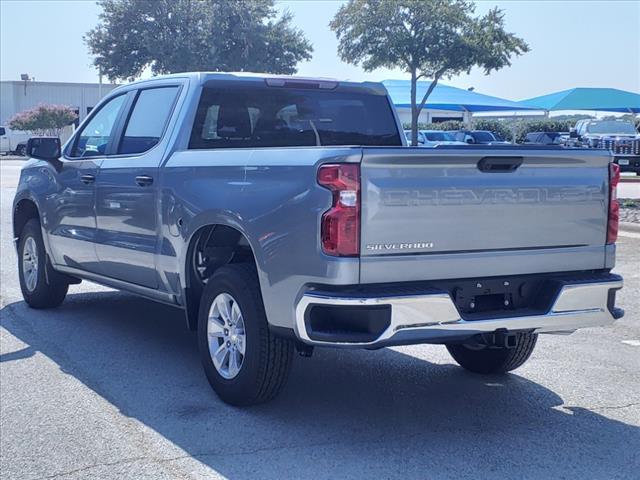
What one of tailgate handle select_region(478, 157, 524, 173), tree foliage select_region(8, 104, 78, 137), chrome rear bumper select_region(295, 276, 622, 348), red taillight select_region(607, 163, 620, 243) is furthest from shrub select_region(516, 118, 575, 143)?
tailgate handle select_region(478, 157, 524, 173)

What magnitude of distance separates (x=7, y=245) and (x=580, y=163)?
10.0 m

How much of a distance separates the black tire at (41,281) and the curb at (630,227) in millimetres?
9429

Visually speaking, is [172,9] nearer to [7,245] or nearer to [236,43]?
[236,43]

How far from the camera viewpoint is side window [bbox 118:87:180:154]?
22.1 ft

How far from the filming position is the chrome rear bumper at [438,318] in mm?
4723

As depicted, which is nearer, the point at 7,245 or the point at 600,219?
the point at 600,219

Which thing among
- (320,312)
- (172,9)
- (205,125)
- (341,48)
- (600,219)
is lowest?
(320,312)

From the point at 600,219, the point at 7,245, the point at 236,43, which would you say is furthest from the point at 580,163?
the point at 236,43

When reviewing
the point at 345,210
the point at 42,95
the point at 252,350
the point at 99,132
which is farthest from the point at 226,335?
the point at 42,95

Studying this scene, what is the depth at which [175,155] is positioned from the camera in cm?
625

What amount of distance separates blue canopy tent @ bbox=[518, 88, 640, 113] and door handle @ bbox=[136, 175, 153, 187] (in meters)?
29.8

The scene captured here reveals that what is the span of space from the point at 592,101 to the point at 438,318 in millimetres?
31509

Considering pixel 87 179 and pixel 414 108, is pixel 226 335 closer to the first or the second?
pixel 87 179

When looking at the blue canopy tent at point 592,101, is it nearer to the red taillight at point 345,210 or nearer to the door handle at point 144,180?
the door handle at point 144,180
